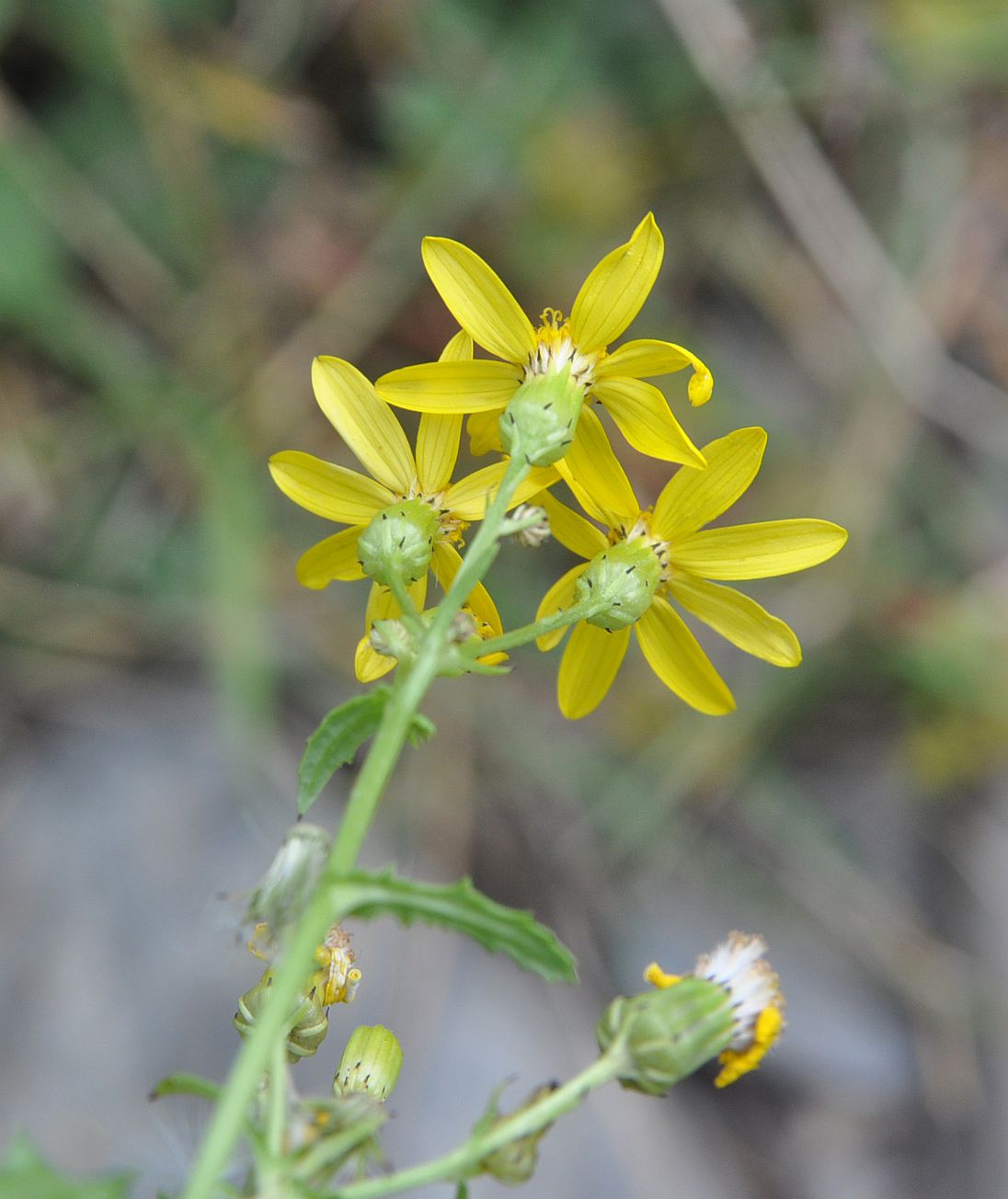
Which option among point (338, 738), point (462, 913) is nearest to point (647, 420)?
point (338, 738)

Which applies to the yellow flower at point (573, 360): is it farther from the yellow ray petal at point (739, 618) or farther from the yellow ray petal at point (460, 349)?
the yellow ray petal at point (739, 618)

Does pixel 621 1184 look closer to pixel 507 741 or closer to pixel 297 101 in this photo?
pixel 507 741

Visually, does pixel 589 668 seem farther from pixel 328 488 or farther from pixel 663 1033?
pixel 663 1033

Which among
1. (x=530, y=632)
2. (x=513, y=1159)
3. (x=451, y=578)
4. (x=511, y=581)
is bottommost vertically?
(x=513, y=1159)

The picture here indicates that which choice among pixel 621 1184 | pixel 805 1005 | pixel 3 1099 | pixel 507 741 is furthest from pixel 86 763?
pixel 805 1005

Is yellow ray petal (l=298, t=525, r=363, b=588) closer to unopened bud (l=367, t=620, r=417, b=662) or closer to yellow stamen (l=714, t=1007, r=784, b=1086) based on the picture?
unopened bud (l=367, t=620, r=417, b=662)

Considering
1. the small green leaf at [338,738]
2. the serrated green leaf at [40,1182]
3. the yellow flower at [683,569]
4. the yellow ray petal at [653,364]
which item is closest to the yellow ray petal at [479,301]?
the yellow ray petal at [653,364]

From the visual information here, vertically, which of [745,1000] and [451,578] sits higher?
[451,578]
